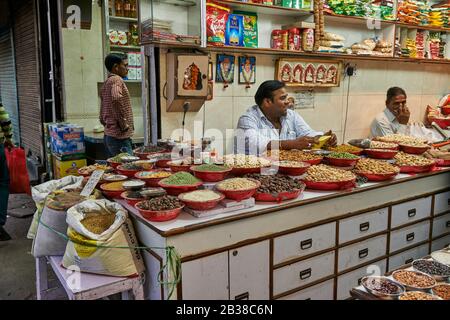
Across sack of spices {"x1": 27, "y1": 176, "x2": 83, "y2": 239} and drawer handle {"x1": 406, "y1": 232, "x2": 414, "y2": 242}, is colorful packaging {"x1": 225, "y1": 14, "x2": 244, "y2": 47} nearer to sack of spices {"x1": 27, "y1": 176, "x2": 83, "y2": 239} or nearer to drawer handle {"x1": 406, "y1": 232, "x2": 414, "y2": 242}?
sack of spices {"x1": 27, "y1": 176, "x2": 83, "y2": 239}

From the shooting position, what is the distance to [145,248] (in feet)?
5.79

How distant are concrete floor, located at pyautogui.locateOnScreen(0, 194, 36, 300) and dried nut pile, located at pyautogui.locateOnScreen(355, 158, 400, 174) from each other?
238 centimetres

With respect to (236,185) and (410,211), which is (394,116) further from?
(236,185)

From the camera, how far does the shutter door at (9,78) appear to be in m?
7.36

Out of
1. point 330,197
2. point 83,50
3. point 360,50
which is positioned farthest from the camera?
point 83,50

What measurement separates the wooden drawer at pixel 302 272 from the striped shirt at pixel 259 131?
1187 mm

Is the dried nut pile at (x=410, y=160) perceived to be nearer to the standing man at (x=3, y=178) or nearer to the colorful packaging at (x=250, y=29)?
the colorful packaging at (x=250, y=29)

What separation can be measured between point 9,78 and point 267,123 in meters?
6.41

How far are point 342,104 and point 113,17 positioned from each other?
2.94 meters

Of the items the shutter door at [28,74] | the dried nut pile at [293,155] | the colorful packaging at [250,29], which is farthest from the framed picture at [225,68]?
the shutter door at [28,74]

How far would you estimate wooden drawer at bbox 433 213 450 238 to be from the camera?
2889 mm
